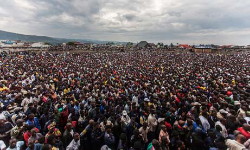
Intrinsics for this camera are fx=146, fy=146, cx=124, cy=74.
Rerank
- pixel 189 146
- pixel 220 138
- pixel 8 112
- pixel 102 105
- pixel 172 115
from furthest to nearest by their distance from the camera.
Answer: pixel 102 105, pixel 8 112, pixel 172 115, pixel 189 146, pixel 220 138

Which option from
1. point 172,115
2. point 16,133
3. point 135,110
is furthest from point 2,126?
point 172,115

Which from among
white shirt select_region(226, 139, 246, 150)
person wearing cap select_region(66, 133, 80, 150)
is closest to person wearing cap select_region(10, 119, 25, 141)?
person wearing cap select_region(66, 133, 80, 150)

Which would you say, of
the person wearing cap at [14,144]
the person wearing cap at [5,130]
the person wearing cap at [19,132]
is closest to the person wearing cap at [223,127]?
the person wearing cap at [14,144]

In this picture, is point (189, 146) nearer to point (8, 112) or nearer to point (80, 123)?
point (80, 123)

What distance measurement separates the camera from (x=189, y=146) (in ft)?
11.6

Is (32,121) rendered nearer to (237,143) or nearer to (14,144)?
(14,144)

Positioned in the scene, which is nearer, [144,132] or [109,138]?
[109,138]

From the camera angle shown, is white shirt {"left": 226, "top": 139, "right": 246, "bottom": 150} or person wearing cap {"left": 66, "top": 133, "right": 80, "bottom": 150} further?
person wearing cap {"left": 66, "top": 133, "right": 80, "bottom": 150}

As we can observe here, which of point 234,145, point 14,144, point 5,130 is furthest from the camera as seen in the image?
point 5,130

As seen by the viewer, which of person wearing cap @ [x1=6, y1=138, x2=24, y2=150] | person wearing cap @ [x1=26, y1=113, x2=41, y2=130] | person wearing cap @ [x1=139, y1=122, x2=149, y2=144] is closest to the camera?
person wearing cap @ [x1=6, y1=138, x2=24, y2=150]

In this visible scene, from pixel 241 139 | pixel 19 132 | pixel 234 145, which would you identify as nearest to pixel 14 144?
pixel 19 132

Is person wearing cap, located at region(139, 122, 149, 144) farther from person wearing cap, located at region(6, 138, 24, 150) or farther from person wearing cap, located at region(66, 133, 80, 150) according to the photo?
person wearing cap, located at region(6, 138, 24, 150)

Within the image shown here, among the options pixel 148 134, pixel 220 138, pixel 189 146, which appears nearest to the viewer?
pixel 220 138

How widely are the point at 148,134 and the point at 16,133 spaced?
11.6 feet
